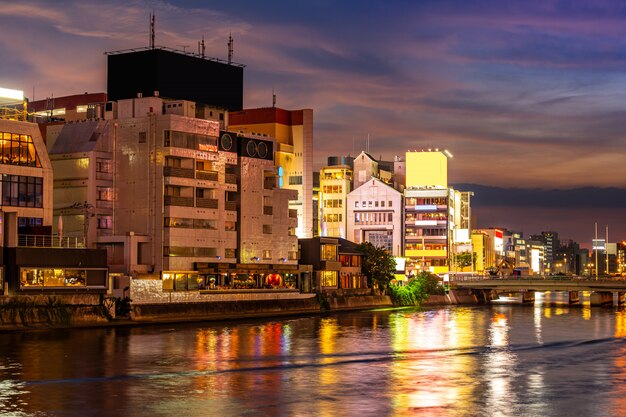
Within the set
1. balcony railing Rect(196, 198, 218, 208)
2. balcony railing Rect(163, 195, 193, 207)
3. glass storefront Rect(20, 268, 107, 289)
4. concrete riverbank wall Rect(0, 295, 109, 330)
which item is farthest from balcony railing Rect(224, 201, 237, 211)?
concrete riverbank wall Rect(0, 295, 109, 330)

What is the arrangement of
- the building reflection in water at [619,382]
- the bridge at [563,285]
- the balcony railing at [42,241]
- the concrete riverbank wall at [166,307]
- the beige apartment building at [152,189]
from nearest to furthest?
the building reflection in water at [619,382] → the concrete riverbank wall at [166,307] → the balcony railing at [42,241] → the beige apartment building at [152,189] → the bridge at [563,285]

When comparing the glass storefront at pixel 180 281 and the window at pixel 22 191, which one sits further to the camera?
the glass storefront at pixel 180 281

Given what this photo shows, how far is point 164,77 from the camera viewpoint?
128250 mm

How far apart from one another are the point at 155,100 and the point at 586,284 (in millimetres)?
94634

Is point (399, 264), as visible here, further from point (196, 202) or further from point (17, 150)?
point (17, 150)

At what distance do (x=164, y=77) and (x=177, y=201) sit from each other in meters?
18.7

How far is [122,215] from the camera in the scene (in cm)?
11944

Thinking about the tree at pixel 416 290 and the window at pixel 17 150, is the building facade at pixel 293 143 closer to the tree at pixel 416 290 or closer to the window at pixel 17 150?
the tree at pixel 416 290

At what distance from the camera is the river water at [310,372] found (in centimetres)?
4884

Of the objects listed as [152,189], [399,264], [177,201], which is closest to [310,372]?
[177,201]

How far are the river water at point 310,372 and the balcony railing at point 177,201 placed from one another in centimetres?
1858

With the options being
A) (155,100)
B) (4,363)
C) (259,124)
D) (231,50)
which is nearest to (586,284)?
(259,124)

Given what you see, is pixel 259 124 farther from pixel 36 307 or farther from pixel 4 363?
pixel 4 363

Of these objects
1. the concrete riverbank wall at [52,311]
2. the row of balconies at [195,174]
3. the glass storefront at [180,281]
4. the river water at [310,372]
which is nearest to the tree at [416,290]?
the row of balconies at [195,174]
